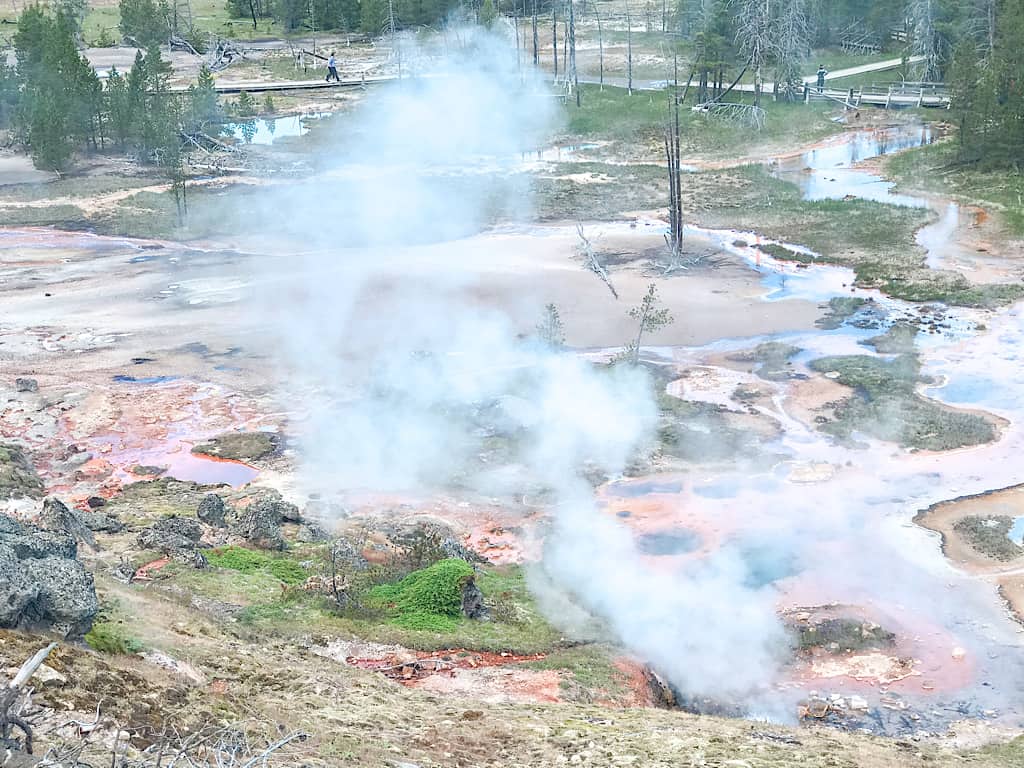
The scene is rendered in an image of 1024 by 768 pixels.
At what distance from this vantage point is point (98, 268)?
38156 millimetres

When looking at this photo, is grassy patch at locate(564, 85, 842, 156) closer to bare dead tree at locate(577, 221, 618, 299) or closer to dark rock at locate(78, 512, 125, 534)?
bare dead tree at locate(577, 221, 618, 299)

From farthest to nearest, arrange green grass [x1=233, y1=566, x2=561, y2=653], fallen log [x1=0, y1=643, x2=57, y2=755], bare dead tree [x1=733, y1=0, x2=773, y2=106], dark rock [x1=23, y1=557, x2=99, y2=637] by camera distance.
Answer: bare dead tree [x1=733, y1=0, x2=773, y2=106] < green grass [x1=233, y1=566, x2=561, y2=653] < dark rock [x1=23, y1=557, x2=99, y2=637] < fallen log [x1=0, y1=643, x2=57, y2=755]

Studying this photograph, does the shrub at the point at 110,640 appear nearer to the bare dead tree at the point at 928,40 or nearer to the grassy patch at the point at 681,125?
the grassy patch at the point at 681,125

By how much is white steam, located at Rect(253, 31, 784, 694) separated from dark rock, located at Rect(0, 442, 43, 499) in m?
4.95

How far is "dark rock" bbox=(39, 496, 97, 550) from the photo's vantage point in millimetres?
16891

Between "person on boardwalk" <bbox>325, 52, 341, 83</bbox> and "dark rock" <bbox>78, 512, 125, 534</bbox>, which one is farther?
"person on boardwalk" <bbox>325, 52, 341, 83</bbox>

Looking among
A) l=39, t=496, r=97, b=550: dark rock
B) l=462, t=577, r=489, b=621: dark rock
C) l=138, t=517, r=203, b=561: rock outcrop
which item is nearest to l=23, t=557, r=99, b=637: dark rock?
l=39, t=496, r=97, b=550: dark rock

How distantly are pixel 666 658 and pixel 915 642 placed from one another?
3.67 metres

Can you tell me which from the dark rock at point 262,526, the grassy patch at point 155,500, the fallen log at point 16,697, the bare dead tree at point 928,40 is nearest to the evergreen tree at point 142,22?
the bare dead tree at point 928,40

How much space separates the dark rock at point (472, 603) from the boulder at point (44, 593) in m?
5.31

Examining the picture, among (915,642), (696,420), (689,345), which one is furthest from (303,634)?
(689,345)

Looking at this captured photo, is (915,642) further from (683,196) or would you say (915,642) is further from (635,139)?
(635,139)

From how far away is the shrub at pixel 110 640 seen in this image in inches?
484

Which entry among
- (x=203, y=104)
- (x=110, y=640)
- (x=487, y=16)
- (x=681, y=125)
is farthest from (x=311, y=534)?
(x=487, y=16)
